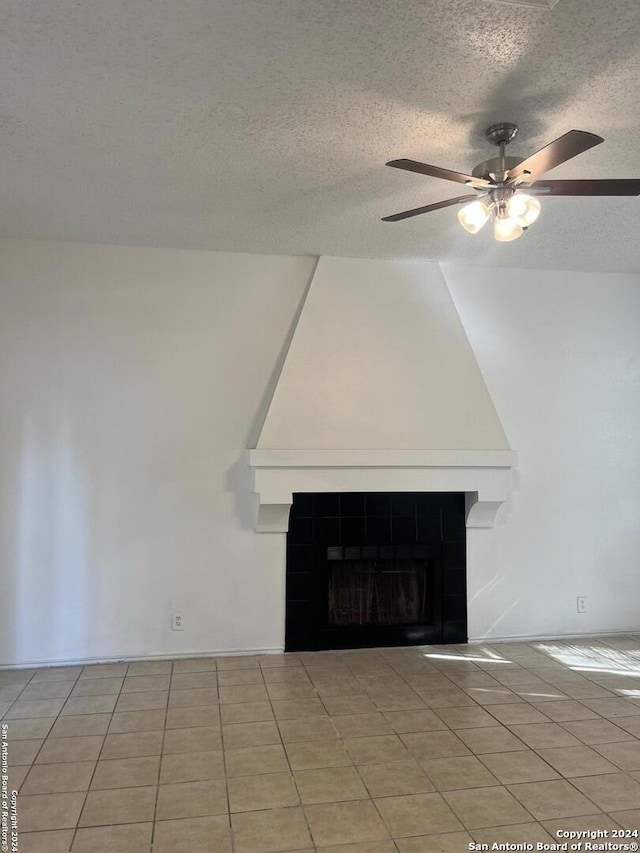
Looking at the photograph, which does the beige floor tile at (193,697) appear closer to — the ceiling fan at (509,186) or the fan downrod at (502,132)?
the ceiling fan at (509,186)

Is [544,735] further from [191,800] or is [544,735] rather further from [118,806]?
[118,806]

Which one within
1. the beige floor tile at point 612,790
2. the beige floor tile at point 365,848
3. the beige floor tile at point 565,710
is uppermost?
the beige floor tile at point 565,710

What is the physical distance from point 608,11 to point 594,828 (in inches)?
102

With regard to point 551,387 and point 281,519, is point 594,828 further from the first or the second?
point 551,387

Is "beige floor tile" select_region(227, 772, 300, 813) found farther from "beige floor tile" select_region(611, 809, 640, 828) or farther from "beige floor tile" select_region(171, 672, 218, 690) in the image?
"beige floor tile" select_region(611, 809, 640, 828)

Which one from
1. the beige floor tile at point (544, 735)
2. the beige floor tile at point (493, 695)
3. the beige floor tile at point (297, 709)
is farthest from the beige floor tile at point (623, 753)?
the beige floor tile at point (297, 709)

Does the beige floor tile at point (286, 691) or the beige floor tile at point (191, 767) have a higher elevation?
the beige floor tile at point (286, 691)

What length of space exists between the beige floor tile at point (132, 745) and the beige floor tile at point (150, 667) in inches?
31.2

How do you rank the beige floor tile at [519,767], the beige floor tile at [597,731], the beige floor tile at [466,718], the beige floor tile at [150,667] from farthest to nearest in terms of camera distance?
the beige floor tile at [150,667] → the beige floor tile at [466,718] → the beige floor tile at [597,731] → the beige floor tile at [519,767]

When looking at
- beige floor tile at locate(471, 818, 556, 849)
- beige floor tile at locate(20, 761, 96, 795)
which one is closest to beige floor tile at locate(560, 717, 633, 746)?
beige floor tile at locate(471, 818, 556, 849)

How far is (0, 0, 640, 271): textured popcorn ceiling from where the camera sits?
6.12 ft

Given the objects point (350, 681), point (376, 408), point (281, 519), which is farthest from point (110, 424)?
point (350, 681)

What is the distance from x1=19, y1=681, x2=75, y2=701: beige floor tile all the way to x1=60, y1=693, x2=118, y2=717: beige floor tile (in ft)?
0.36

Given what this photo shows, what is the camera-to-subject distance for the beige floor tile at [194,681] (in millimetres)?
3496
